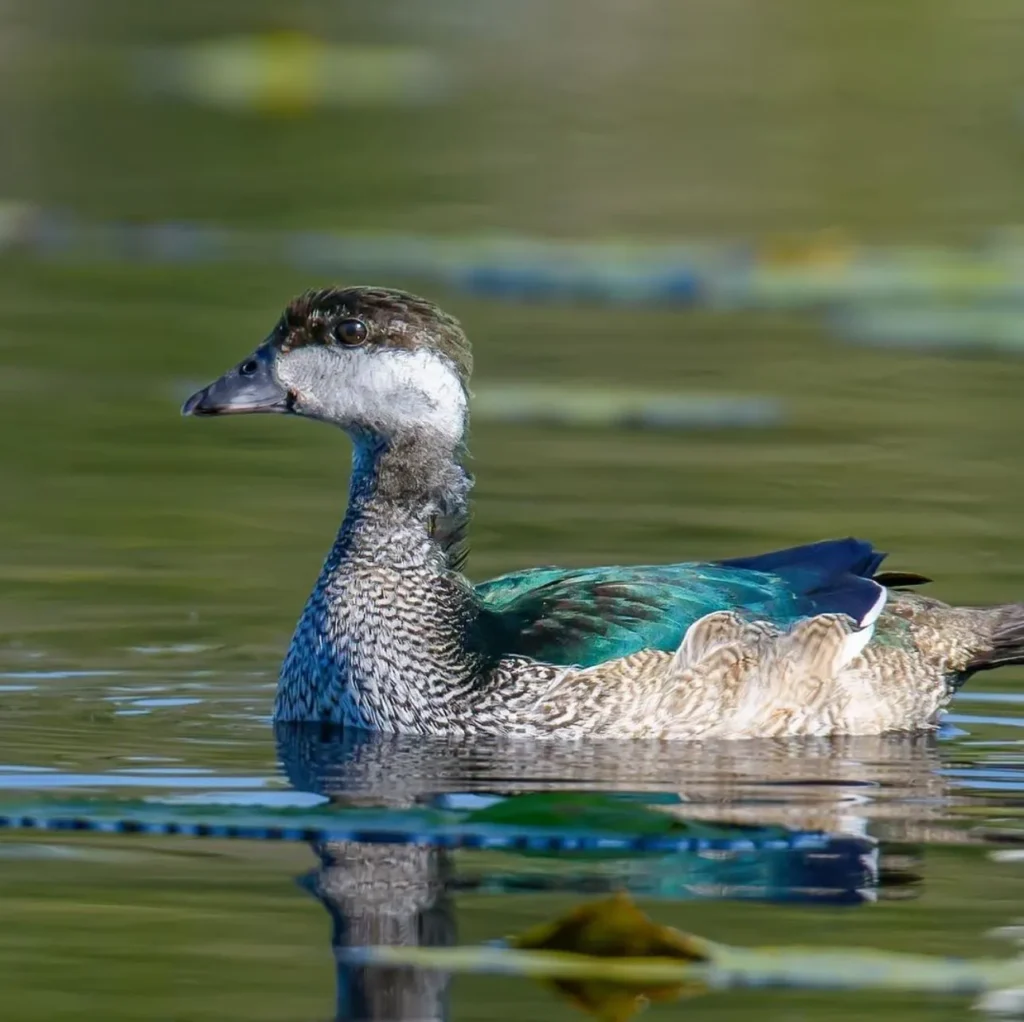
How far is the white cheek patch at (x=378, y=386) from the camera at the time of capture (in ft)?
32.8

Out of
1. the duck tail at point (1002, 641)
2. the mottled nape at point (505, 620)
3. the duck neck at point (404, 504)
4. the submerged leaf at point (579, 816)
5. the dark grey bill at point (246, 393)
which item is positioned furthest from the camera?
the duck tail at point (1002, 641)

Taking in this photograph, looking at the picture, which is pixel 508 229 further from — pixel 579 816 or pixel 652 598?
pixel 579 816

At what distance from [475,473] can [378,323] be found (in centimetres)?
351

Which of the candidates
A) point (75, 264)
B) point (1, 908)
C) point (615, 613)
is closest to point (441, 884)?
point (1, 908)

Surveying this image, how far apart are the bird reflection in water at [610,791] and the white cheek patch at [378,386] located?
1117 millimetres

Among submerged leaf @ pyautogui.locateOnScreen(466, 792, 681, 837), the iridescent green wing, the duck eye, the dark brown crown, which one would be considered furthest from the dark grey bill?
submerged leaf @ pyautogui.locateOnScreen(466, 792, 681, 837)

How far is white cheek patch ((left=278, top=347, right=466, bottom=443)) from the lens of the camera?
32.8 feet

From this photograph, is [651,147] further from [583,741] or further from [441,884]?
[441,884]

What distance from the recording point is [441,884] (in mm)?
7453

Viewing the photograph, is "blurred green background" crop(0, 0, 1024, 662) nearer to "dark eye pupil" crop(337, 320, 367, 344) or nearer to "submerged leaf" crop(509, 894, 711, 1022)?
"dark eye pupil" crop(337, 320, 367, 344)

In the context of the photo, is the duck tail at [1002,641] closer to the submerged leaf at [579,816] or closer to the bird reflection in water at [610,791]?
the bird reflection in water at [610,791]

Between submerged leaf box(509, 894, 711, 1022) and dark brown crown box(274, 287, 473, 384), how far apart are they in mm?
3766

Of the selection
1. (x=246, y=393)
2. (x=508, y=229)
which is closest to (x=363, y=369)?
(x=246, y=393)

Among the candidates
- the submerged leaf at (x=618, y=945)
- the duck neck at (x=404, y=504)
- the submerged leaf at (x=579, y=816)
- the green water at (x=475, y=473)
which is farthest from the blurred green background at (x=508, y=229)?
the submerged leaf at (x=618, y=945)
